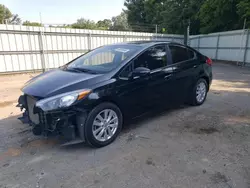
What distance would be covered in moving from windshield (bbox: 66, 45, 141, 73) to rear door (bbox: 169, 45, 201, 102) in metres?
1.01

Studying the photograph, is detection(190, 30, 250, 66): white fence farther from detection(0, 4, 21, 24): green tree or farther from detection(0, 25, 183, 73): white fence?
detection(0, 4, 21, 24): green tree

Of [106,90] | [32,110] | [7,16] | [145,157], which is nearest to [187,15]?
[106,90]

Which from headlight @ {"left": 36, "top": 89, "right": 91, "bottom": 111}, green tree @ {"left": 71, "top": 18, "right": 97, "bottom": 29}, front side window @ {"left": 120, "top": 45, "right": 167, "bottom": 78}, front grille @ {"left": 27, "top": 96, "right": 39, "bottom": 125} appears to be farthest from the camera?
green tree @ {"left": 71, "top": 18, "right": 97, "bottom": 29}

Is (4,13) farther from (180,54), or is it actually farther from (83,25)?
(180,54)

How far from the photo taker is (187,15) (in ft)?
69.3

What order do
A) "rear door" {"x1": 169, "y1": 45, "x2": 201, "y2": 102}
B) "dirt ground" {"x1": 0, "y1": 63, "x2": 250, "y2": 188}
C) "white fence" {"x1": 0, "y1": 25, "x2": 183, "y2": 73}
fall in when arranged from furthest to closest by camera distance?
"white fence" {"x1": 0, "y1": 25, "x2": 183, "y2": 73}
"rear door" {"x1": 169, "y1": 45, "x2": 201, "y2": 102}
"dirt ground" {"x1": 0, "y1": 63, "x2": 250, "y2": 188}

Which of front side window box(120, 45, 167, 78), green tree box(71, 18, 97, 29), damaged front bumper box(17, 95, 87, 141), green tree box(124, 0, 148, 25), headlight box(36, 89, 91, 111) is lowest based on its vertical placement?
damaged front bumper box(17, 95, 87, 141)

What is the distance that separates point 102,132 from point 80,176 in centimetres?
77

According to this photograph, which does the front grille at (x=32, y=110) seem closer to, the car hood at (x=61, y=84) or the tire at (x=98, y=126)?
the car hood at (x=61, y=84)

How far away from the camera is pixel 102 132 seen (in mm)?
2951

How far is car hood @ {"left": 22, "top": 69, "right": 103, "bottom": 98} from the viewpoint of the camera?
2.69 metres

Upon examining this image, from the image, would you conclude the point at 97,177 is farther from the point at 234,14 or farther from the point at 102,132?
the point at 234,14

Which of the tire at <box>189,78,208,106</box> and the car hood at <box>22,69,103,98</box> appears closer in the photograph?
the car hood at <box>22,69,103,98</box>

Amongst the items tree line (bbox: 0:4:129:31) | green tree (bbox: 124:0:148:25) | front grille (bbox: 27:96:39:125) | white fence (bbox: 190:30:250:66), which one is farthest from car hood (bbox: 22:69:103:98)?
green tree (bbox: 124:0:148:25)
